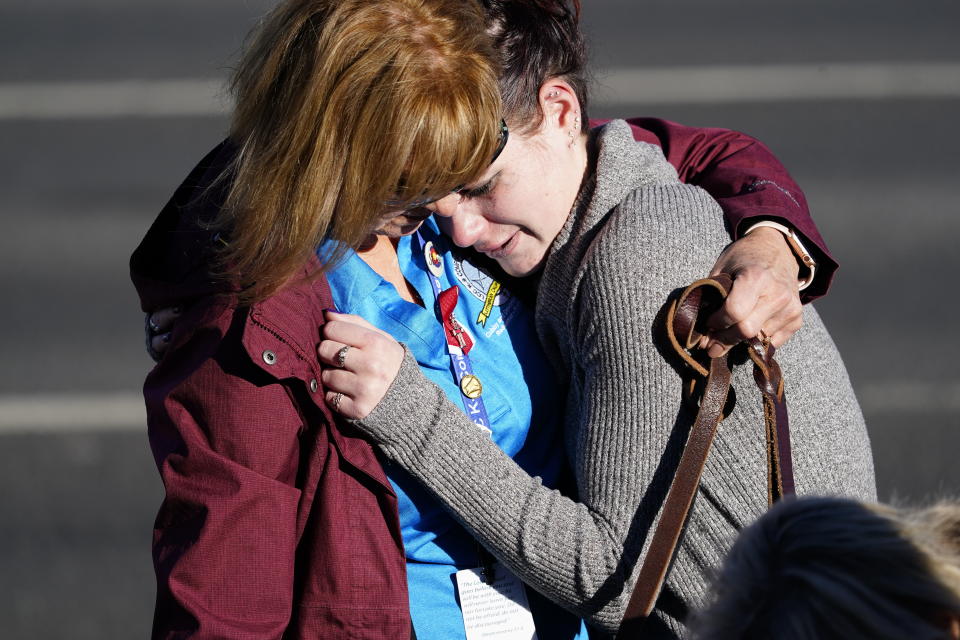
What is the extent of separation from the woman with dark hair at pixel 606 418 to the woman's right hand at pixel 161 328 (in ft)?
1.18

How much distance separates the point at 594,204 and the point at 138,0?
24.0 feet

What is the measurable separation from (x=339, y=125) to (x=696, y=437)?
89 cm

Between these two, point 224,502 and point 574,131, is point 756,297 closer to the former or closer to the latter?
point 574,131

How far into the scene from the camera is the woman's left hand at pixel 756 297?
1.99 meters

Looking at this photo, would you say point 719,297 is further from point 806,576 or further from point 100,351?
point 100,351

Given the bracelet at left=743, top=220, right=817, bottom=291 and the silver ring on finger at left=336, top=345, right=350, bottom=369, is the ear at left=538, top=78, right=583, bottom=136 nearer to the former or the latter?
the bracelet at left=743, top=220, right=817, bottom=291

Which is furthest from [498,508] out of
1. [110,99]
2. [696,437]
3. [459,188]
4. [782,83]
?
[110,99]

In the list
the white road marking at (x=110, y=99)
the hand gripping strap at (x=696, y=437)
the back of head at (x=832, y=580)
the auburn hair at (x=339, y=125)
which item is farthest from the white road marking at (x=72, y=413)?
the back of head at (x=832, y=580)

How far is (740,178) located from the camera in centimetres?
245

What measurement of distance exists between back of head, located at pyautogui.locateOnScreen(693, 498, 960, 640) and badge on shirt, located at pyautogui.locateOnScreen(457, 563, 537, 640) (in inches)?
31.4

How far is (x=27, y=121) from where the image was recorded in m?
7.29

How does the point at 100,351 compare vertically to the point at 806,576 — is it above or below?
below

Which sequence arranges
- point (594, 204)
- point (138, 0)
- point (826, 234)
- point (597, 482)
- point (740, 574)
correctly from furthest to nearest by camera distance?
point (138, 0) < point (826, 234) < point (594, 204) < point (597, 482) < point (740, 574)

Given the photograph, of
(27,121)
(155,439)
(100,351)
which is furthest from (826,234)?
(27,121)
